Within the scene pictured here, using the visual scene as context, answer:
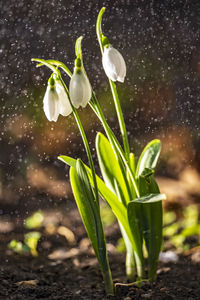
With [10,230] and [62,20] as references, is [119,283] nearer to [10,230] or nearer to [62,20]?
[10,230]

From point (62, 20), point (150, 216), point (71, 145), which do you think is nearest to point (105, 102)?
point (71, 145)

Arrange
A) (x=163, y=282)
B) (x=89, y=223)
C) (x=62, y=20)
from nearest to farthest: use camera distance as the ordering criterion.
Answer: (x=89, y=223) < (x=163, y=282) < (x=62, y=20)

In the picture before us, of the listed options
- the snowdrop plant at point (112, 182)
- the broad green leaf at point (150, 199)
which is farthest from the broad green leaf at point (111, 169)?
the broad green leaf at point (150, 199)

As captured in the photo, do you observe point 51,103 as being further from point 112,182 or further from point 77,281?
point 77,281

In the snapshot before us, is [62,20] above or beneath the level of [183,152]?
above

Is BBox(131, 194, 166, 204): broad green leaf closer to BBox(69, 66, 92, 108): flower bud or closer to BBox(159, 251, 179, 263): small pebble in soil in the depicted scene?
BBox(69, 66, 92, 108): flower bud

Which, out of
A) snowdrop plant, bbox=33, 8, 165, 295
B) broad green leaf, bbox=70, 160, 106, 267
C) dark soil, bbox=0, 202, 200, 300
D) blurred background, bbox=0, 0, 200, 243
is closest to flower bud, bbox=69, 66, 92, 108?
snowdrop plant, bbox=33, 8, 165, 295

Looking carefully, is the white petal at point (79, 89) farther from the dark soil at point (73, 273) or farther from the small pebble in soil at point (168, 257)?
the small pebble in soil at point (168, 257)
